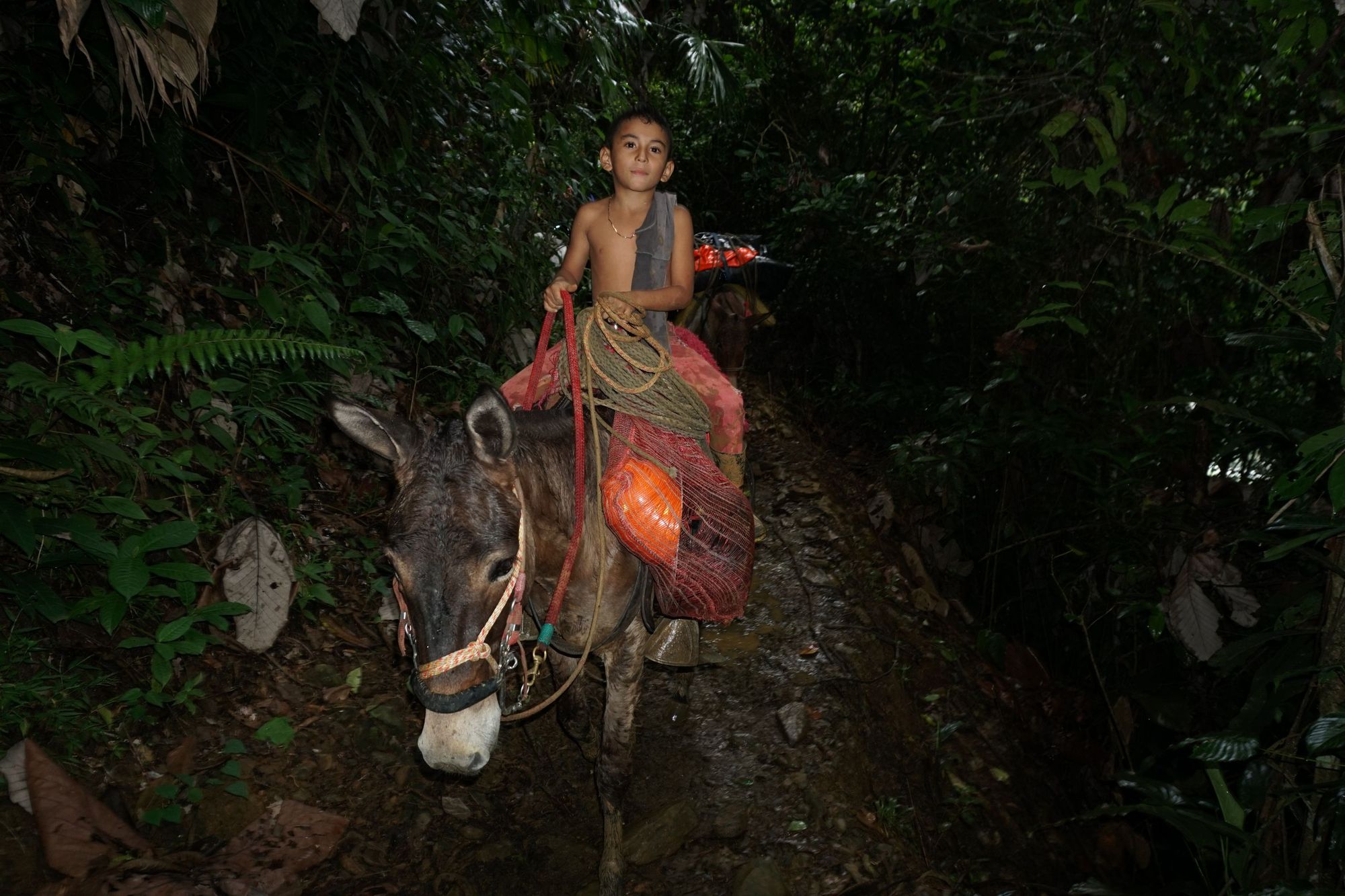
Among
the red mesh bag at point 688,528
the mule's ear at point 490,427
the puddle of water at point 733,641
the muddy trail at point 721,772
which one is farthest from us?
the puddle of water at point 733,641

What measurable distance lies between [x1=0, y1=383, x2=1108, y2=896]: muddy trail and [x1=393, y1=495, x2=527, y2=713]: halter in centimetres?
143

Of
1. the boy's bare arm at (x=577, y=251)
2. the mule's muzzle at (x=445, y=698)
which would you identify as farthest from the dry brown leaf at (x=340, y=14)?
the mule's muzzle at (x=445, y=698)

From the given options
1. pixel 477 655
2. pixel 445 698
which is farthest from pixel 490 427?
pixel 445 698

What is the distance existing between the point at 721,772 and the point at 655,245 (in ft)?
8.81

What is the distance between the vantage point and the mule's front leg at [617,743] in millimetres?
2973

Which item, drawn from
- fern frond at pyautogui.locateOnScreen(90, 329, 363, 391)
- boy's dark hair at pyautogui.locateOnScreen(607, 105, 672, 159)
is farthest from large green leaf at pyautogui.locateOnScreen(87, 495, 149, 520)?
boy's dark hair at pyautogui.locateOnScreen(607, 105, 672, 159)

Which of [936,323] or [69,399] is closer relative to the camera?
[69,399]

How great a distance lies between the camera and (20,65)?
3.06 m

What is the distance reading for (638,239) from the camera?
3.02 metres

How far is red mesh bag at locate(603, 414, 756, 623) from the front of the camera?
2.54m

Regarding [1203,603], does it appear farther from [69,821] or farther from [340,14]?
[69,821]

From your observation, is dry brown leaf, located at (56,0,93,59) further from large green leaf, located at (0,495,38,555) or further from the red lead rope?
large green leaf, located at (0,495,38,555)

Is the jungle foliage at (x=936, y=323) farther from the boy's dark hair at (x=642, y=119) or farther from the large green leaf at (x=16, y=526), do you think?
the boy's dark hair at (x=642, y=119)

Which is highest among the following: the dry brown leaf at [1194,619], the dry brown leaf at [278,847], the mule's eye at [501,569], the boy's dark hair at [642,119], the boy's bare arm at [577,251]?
the boy's dark hair at [642,119]
